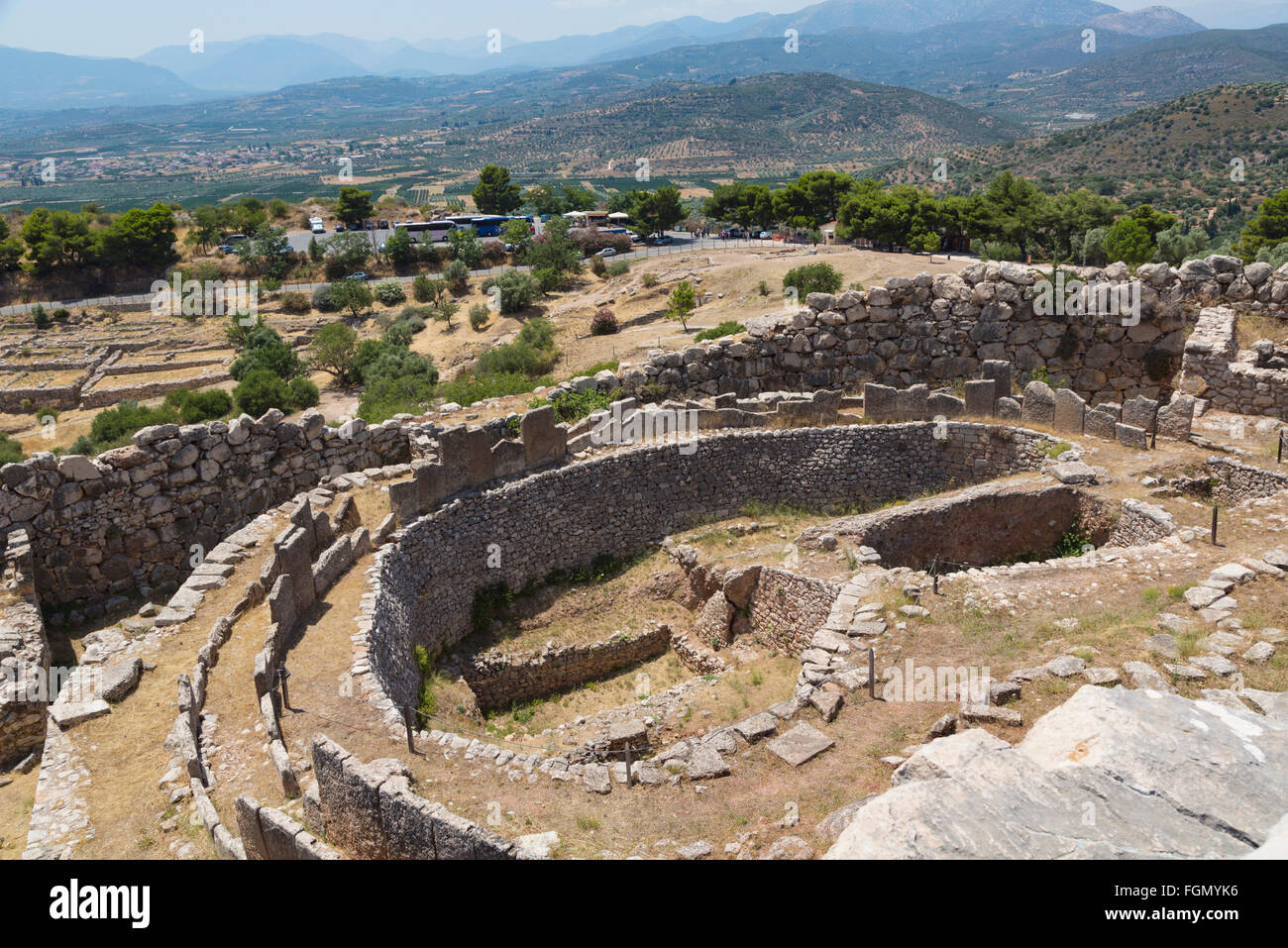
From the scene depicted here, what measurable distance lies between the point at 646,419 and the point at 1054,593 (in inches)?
301

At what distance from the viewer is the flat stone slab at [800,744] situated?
8680 mm

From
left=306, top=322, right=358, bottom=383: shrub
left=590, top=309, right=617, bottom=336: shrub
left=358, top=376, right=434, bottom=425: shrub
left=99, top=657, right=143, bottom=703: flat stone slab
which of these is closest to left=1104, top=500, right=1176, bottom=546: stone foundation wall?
left=358, top=376, right=434, bottom=425: shrub

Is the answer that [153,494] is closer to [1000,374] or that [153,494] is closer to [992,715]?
[992,715]

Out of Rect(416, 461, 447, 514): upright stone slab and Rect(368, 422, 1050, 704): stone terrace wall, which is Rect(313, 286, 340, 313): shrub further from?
Rect(416, 461, 447, 514): upright stone slab

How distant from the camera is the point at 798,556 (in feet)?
46.0

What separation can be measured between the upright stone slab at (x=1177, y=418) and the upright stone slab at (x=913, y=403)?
3832 millimetres

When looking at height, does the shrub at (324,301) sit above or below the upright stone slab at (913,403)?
above

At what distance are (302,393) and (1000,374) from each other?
32.8 m

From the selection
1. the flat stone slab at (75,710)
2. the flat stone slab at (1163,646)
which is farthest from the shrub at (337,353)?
the flat stone slab at (1163,646)

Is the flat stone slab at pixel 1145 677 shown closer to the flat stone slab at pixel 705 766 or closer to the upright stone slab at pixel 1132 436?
the flat stone slab at pixel 705 766

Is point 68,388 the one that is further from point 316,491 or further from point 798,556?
point 798,556

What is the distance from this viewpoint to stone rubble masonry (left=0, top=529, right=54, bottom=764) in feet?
33.9

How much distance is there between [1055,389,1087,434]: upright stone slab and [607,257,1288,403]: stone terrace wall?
8.82 feet

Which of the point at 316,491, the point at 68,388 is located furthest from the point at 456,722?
the point at 68,388
